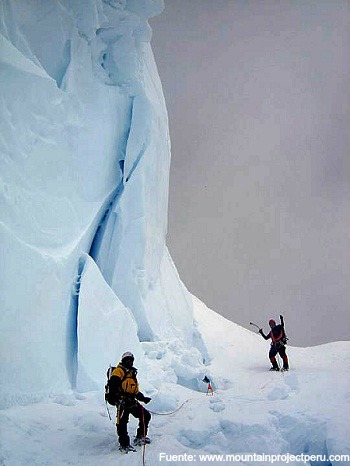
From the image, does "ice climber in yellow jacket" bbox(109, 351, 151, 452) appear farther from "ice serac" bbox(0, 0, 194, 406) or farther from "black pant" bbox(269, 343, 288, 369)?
"black pant" bbox(269, 343, 288, 369)

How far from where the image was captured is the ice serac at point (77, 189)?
21.7 ft

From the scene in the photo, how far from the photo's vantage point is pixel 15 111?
283 inches

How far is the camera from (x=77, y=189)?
9234 mm

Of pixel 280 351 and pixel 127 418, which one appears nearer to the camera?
pixel 127 418

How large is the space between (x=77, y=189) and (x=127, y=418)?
237 inches

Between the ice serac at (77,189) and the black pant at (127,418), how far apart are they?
2108mm

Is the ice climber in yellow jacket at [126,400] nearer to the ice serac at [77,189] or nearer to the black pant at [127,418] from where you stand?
the black pant at [127,418]

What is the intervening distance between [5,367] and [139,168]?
7.19 meters

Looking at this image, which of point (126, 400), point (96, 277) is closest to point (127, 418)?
point (126, 400)

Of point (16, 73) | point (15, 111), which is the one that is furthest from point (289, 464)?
point (16, 73)

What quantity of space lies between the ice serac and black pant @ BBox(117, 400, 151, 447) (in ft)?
6.92

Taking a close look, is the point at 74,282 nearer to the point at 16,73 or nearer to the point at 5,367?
the point at 5,367

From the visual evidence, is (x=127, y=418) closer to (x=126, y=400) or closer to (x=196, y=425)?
(x=126, y=400)

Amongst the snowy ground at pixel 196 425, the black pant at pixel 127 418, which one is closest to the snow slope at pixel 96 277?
the snowy ground at pixel 196 425
